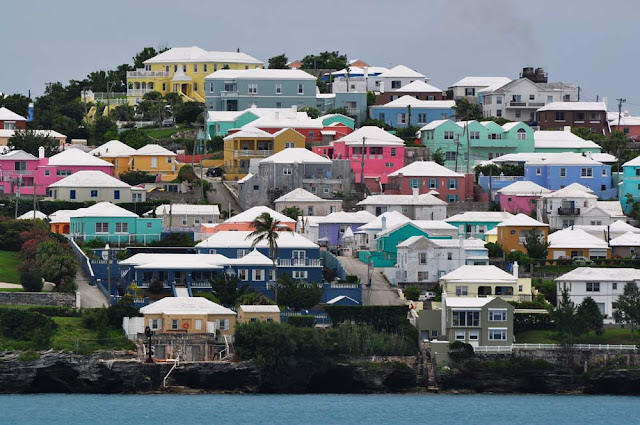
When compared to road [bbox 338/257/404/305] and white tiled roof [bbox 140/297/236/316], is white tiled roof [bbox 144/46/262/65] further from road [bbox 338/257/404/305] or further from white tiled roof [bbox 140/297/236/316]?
white tiled roof [bbox 140/297/236/316]

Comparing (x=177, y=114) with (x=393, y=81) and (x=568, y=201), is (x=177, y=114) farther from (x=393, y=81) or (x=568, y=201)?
(x=568, y=201)

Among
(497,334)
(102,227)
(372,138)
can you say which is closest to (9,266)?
(102,227)

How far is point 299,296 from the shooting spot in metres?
113

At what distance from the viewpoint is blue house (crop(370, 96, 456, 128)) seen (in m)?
168

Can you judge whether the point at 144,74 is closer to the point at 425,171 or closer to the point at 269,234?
the point at 425,171

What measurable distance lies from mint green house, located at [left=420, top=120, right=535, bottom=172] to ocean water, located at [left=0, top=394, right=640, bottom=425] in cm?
5016

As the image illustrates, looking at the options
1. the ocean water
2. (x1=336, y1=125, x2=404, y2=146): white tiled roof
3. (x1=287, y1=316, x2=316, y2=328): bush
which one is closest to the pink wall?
(x1=336, y1=125, x2=404, y2=146): white tiled roof

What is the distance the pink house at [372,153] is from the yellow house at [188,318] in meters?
39.6

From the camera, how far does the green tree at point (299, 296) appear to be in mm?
112625

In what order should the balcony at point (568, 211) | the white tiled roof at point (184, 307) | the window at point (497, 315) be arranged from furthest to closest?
the balcony at point (568, 211) < the window at point (497, 315) < the white tiled roof at point (184, 307)

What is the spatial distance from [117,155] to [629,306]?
49.4m

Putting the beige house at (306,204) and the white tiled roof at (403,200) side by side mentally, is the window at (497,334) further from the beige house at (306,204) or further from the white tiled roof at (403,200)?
the beige house at (306,204)

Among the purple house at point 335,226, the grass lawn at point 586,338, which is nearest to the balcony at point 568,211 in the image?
the purple house at point 335,226

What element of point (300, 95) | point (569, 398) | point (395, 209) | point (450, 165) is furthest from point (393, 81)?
point (569, 398)
